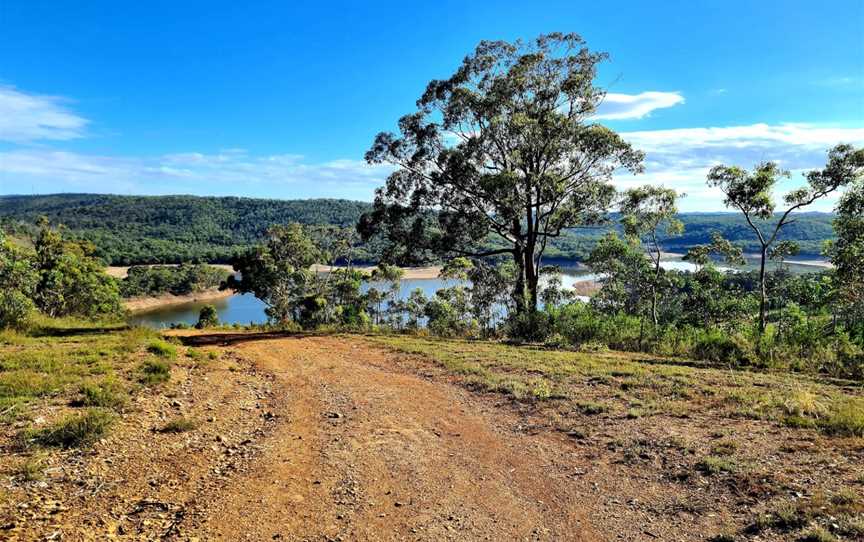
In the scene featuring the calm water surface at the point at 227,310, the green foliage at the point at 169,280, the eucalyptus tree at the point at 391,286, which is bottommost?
the calm water surface at the point at 227,310

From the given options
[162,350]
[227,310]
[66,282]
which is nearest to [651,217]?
[162,350]

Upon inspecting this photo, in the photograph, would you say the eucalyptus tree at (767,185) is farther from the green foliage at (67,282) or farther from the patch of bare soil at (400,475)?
the green foliage at (67,282)

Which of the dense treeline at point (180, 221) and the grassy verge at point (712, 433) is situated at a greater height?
the dense treeline at point (180, 221)

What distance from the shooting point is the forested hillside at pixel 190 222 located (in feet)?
351

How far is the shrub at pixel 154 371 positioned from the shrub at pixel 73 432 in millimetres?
2071

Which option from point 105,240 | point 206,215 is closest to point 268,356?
point 105,240

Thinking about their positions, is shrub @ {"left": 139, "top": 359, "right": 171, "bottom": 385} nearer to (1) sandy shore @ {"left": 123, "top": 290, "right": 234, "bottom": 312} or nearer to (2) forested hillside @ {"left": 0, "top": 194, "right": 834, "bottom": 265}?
(1) sandy shore @ {"left": 123, "top": 290, "right": 234, "bottom": 312}

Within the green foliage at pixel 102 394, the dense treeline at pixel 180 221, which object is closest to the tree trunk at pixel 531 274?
the green foliage at pixel 102 394

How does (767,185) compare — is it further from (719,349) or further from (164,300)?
(164,300)

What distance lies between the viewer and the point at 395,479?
5.20m

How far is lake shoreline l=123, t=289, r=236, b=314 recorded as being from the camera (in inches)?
3167

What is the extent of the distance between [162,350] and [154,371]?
1.69 meters

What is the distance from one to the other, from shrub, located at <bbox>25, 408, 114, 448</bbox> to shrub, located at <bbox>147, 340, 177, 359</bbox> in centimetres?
401

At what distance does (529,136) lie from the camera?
15891mm
